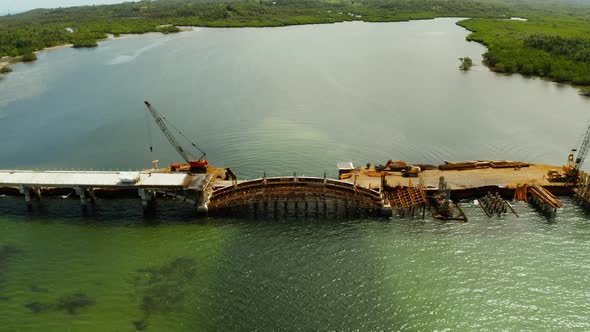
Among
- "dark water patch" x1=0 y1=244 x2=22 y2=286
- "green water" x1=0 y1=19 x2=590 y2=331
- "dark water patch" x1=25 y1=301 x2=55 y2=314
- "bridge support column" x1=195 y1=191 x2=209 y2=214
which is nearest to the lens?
"green water" x1=0 y1=19 x2=590 y2=331

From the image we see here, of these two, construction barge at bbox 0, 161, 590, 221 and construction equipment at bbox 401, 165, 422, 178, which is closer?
construction barge at bbox 0, 161, 590, 221

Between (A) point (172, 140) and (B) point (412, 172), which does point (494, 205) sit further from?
(A) point (172, 140)

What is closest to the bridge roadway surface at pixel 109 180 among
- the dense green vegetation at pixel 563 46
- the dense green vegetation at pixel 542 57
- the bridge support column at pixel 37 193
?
the bridge support column at pixel 37 193

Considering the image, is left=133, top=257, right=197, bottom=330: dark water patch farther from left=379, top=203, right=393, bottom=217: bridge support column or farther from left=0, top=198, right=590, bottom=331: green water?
left=379, top=203, right=393, bottom=217: bridge support column

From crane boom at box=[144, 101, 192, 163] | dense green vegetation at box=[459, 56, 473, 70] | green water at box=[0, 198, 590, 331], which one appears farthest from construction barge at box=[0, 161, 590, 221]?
dense green vegetation at box=[459, 56, 473, 70]

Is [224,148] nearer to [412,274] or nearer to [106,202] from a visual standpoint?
[106,202]

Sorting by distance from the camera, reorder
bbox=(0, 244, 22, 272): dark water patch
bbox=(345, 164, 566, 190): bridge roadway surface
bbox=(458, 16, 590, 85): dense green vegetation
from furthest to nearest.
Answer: bbox=(458, 16, 590, 85): dense green vegetation < bbox=(345, 164, 566, 190): bridge roadway surface < bbox=(0, 244, 22, 272): dark water patch
